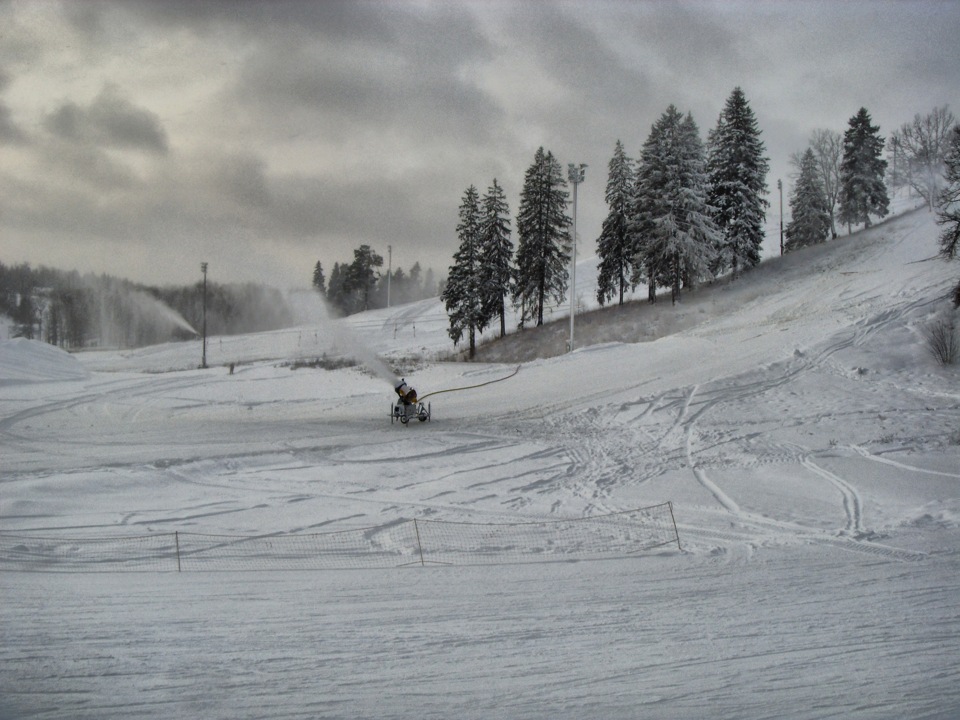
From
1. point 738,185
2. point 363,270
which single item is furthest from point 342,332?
point 363,270

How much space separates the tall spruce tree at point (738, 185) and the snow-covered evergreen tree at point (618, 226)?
19.2ft

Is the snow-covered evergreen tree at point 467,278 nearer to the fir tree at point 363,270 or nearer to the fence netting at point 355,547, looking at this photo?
the fence netting at point 355,547

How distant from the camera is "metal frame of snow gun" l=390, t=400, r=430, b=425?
70.8 ft

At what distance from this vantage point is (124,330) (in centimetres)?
8838

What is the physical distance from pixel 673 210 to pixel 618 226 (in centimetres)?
618

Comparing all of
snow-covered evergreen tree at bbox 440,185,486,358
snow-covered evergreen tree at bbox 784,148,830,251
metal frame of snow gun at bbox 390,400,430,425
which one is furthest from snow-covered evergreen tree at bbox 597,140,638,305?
metal frame of snow gun at bbox 390,400,430,425

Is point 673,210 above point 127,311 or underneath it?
underneath

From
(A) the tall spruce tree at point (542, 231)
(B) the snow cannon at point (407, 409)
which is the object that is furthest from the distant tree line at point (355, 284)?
(B) the snow cannon at point (407, 409)

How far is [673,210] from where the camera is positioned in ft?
125

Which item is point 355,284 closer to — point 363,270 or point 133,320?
point 363,270

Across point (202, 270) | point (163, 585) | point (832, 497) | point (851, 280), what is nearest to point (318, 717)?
point (163, 585)

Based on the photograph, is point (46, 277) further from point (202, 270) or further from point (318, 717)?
point (318, 717)

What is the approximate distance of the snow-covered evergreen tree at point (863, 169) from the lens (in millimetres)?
48281

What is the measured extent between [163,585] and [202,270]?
43.7m
